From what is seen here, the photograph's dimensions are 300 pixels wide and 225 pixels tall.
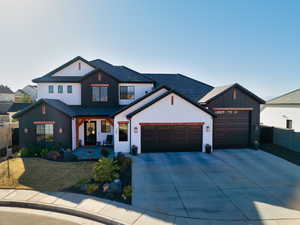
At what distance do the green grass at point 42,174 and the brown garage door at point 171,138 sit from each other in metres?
4.81

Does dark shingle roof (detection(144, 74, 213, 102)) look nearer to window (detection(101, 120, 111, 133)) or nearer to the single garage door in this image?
the single garage door

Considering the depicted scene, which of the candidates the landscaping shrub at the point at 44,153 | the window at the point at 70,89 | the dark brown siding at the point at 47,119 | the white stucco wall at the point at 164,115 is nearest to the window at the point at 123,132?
the white stucco wall at the point at 164,115

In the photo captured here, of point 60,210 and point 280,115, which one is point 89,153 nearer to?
point 60,210

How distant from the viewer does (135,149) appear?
1472 cm

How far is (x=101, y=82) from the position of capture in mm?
18781

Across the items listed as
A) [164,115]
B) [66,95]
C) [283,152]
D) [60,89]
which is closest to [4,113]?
[60,89]

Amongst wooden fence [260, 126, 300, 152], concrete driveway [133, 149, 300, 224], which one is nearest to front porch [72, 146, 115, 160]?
concrete driveway [133, 149, 300, 224]

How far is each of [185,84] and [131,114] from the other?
32.6 feet

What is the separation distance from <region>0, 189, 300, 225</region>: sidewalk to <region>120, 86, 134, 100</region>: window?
12389mm

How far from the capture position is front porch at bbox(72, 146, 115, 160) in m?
14.2

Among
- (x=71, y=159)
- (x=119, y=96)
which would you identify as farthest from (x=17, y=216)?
(x=119, y=96)

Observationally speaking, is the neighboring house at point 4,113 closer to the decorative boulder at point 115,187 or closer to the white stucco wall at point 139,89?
the white stucco wall at point 139,89

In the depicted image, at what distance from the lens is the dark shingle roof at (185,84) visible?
19859mm

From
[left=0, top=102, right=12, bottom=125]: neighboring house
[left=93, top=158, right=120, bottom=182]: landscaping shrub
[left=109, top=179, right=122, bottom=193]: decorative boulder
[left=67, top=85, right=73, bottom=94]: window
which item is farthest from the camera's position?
[left=0, top=102, right=12, bottom=125]: neighboring house
